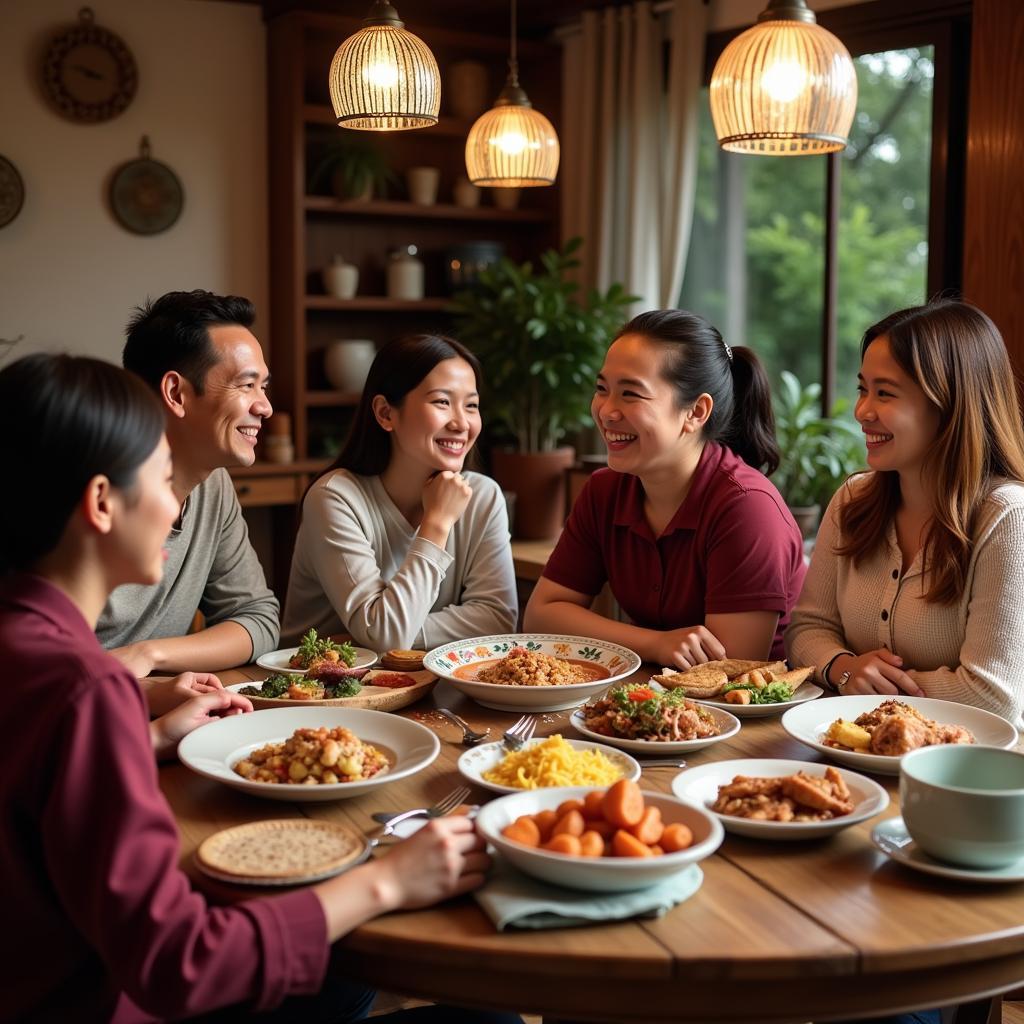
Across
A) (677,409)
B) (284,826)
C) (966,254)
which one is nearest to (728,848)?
(284,826)

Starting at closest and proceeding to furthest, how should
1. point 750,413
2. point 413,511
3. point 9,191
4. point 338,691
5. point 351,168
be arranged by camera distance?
point 338,691 < point 750,413 < point 413,511 < point 9,191 < point 351,168

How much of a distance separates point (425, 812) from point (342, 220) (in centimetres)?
415

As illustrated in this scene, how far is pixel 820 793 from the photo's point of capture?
1.38 m

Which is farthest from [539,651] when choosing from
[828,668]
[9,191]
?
[9,191]

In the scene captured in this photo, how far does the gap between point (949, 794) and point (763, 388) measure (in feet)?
4.71

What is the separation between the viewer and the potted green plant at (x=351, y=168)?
194 inches

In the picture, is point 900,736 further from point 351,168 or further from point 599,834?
point 351,168

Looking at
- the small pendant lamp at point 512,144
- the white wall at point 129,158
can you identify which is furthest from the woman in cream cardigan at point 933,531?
the white wall at point 129,158

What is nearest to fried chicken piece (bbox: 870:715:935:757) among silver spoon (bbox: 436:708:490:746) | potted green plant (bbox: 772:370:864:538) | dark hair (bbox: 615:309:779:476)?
silver spoon (bbox: 436:708:490:746)

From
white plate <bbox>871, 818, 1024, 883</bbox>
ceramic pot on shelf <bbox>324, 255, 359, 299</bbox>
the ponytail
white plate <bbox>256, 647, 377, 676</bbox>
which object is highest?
ceramic pot on shelf <bbox>324, 255, 359, 299</bbox>

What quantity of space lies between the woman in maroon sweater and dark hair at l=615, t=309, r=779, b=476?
132 cm

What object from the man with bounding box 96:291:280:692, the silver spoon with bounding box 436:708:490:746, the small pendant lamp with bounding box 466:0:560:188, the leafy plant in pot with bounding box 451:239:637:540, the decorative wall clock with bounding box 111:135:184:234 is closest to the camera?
the silver spoon with bounding box 436:708:490:746

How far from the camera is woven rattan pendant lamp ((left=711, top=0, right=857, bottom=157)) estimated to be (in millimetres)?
2162

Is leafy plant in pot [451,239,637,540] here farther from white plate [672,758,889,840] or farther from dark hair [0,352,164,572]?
dark hair [0,352,164,572]
